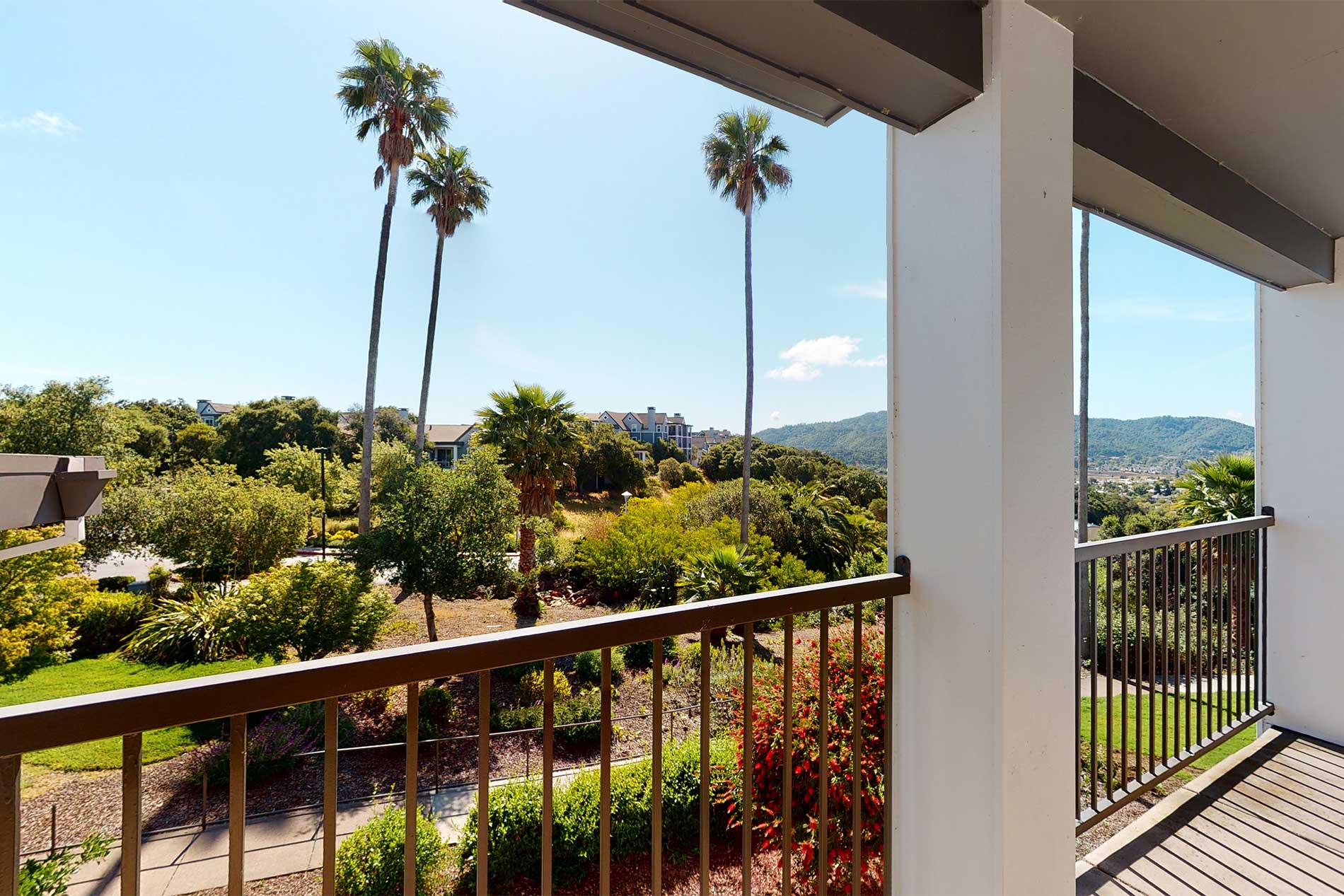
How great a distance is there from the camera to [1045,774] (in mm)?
1009

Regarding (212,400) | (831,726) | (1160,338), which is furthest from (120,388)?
(1160,338)

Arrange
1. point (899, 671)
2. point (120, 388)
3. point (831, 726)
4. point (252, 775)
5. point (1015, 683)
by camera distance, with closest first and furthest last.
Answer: point (1015, 683) < point (899, 671) < point (831, 726) < point (252, 775) < point (120, 388)

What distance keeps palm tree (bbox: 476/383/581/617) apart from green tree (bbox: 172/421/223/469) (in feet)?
33.2

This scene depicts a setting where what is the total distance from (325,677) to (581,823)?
4.29 metres

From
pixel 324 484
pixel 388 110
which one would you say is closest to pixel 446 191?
pixel 388 110

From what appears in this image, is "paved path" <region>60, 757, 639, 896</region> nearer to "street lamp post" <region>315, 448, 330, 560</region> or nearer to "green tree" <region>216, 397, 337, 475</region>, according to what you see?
"street lamp post" <region>315, 448, 330, 560</region>

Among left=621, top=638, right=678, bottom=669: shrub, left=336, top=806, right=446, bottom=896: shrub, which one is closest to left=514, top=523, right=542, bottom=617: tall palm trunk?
left=621, top=638, right=678, bottom=669: shrub

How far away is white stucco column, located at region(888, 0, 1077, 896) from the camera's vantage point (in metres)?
0.98

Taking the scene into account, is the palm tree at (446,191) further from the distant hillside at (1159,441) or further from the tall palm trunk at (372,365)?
the distant hillside at (1159,441)

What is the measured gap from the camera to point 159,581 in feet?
39.0

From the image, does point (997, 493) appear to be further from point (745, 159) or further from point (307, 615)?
point (745, 159)

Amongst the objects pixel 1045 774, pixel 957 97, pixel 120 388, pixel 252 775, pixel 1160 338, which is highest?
pixel 1160 338

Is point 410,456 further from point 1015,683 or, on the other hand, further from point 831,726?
point 1015,683

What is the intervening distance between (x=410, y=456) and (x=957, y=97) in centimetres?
1435
